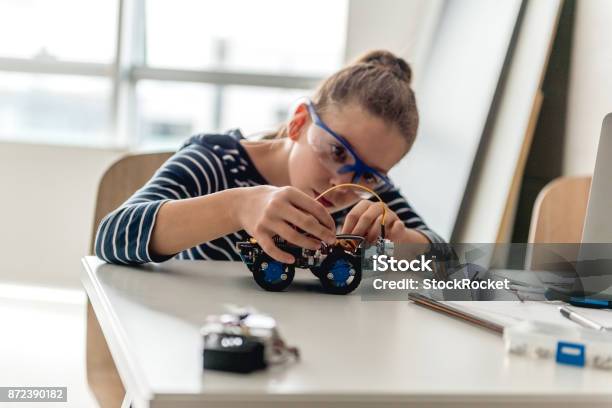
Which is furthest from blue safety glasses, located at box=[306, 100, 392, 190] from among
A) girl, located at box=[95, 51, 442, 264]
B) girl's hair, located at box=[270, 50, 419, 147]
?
girl's hair, located at box=[270, 50, 419, 147]

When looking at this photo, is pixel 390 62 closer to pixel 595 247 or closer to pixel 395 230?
pixel 395 230

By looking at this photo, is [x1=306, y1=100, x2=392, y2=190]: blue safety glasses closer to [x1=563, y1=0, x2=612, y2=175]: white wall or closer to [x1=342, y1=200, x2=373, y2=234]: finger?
[x1=342, y1=200, x2=373, y2=234]: finger

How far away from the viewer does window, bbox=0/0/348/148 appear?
3518mm

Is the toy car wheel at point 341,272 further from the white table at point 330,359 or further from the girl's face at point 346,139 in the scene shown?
the girl's face at point 346,139

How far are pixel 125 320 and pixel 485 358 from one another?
0.31 meters

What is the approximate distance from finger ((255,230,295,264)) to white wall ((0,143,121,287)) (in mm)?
2587

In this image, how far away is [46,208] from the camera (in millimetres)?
3381

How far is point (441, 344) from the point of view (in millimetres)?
667

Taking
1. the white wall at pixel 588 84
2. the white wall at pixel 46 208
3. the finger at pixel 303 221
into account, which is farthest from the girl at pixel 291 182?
the white wall at pixel 46 208

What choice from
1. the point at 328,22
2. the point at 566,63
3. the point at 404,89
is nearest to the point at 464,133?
the point at 566,63

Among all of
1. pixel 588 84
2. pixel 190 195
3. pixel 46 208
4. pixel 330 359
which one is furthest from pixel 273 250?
pixel 46 208

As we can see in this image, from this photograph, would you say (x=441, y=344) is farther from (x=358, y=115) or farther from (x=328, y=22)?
(x=328, y=22)

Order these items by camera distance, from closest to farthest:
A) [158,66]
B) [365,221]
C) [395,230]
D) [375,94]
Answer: [365,221]
[395,230]
[375,94]
[158,66]

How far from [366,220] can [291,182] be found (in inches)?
14.6
